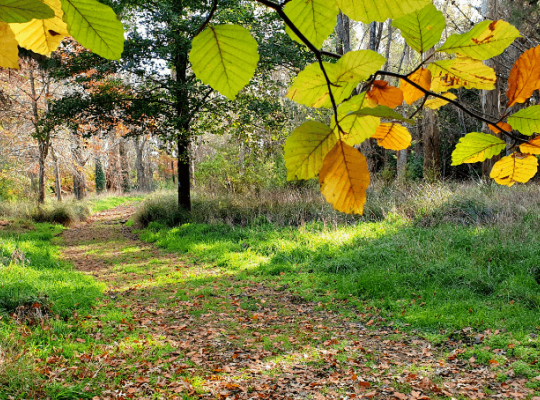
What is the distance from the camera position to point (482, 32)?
0.28 metres

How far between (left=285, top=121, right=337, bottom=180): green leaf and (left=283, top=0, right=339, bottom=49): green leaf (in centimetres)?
7

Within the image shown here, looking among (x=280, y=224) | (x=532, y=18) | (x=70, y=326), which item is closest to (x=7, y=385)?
(x=70, y=326)

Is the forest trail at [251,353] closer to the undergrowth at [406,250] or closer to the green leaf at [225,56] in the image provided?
the undergrowth at [406,250]

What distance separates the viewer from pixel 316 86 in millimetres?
302

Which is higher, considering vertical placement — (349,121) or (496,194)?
(349,121)

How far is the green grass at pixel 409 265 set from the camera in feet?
11.8

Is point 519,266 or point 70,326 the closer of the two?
point 70,326

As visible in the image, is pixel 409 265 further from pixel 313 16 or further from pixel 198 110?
pixel 198 110

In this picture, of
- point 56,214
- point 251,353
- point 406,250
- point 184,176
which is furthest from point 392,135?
point 56,214

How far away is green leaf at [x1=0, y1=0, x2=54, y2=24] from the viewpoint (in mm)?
200

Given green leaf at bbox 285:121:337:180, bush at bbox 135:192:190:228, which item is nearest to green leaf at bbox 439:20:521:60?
green leaf at bbox 285:121:337:180

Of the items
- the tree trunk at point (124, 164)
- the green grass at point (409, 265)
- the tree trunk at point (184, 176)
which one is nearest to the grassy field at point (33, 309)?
the green grass at point (409, 265)

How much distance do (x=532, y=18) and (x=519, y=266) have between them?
9.83m

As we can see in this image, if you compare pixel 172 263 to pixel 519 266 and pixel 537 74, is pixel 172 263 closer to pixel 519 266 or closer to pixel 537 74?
pixel 519 266
